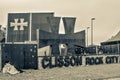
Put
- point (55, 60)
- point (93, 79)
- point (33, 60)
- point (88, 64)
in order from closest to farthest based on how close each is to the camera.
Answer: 1. point (93, 79)
2. point (33, 60)
3. point (55, 60)
4. point (88, 64)

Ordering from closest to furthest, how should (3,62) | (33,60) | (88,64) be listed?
1. (3,62)
2. (33,60)
3. (88,64)

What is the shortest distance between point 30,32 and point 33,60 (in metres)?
33.0

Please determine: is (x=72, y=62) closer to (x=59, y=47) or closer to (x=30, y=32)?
(x=59, y=47)

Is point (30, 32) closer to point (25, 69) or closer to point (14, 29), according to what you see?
point (14, 29)

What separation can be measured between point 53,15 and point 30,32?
22.0 ft

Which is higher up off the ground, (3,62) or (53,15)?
(53,15)

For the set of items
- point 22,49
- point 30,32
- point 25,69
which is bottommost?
point 25,69

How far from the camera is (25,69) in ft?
87.7

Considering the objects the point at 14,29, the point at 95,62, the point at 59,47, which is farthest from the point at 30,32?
the point at 95,62

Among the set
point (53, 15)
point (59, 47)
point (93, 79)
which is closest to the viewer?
point (93, 79)

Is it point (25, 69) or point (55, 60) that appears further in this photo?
point (55, 60)

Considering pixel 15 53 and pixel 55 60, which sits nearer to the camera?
pixel 15 53

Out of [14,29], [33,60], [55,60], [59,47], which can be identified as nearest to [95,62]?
[55,60]

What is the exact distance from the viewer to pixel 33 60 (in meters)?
27.2
